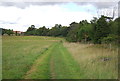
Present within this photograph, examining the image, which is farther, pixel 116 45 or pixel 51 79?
pixel 116 45

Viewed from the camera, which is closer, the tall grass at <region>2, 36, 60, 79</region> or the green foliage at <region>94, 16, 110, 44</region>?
the tall grass at <region>2, 36, 60, 79</region>

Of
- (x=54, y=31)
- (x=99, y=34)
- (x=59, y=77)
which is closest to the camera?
(x=59, y=77)

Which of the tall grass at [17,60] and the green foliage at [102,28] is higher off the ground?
the green foliage at [102,28]

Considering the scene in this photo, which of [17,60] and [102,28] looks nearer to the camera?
[17,60]

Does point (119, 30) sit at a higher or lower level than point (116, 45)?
higher

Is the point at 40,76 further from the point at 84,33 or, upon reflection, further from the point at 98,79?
the point at 84,33

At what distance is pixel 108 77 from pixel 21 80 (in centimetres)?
387

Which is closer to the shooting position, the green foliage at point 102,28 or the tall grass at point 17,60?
the tall grass at point 17,60

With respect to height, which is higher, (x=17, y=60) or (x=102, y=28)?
(x=102, y=28)

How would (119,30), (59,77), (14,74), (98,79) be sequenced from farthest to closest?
(119,30)
(14,74)
(59,77)
(98,79)

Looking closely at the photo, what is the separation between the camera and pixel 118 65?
12.6 m

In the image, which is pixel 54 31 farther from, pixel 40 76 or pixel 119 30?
pixel 40 76

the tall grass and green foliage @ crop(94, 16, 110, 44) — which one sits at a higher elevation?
green foliage @ crop(94, 16, 110, 44)

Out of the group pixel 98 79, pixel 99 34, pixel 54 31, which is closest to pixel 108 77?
pixel 98 79
